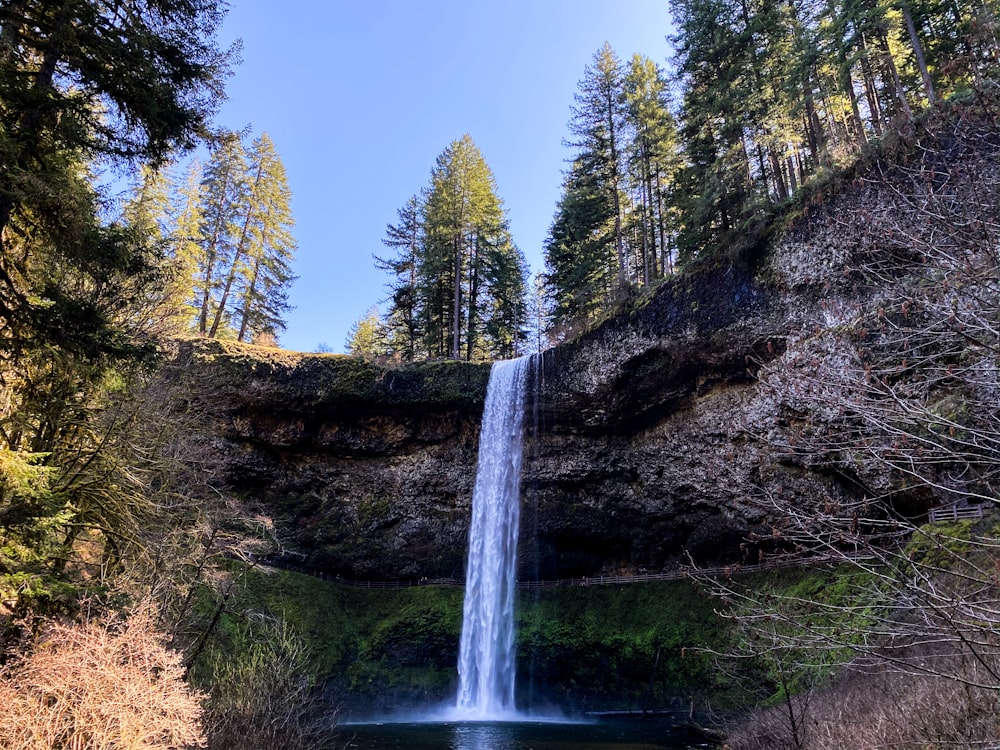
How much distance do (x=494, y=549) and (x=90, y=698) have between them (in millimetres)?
17119

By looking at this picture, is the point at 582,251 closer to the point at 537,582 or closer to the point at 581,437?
the point at 581,437

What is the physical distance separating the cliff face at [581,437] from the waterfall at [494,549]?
839 mm

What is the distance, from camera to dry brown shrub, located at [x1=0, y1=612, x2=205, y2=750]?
5617 mm

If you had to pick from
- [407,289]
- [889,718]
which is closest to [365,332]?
[407,289]

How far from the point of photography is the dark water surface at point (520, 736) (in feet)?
41.0

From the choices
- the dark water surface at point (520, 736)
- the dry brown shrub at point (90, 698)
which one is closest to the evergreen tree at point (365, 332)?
the dark water surface at point (520, 736)

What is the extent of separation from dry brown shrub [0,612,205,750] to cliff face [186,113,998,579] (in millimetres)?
12123

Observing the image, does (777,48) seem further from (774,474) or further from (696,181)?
(774,474)

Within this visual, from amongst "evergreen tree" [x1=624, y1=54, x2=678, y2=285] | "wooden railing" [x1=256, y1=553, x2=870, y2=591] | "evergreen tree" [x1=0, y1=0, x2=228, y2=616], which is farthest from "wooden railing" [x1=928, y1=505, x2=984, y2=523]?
"evergreen tree" [x1=0, y1=0, x2=228, y2=616]

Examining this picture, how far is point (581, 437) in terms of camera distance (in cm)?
2262

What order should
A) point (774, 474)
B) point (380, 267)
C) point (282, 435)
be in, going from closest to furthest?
point (774, 474) → point (282, 435) → point (380, 267)

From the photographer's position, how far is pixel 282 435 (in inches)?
958

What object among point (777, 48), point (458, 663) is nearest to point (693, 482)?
point (458, 663)

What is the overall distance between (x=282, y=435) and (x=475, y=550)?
9346 mm
